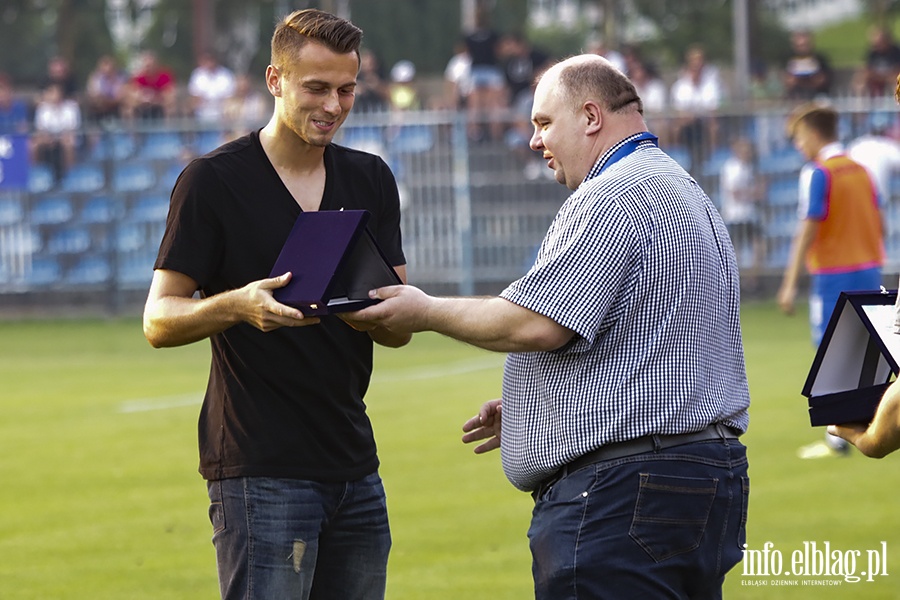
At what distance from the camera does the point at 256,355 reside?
14.7 feet

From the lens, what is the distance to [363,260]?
415 cm

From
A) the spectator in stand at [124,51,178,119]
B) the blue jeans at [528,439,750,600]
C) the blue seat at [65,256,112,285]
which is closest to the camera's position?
the blue jeans at [528,439,750,600]

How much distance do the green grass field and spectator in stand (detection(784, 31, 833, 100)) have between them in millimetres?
8362

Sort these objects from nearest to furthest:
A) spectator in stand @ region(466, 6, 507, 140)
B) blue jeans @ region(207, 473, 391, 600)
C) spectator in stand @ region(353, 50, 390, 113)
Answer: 1. blue jeans @ region(207, 473, 391, 600)
2. spectator in stand @ region(353, 50, 390, 113)
3. spectator in stand @ region(466, 6, 507, 140)

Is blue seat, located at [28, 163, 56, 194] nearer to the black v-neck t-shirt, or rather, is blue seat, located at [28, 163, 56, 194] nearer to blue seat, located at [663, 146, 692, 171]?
blue seat, located at [663, 146, 692, 171]

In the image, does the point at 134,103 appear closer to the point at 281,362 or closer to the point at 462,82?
the point at 462,82

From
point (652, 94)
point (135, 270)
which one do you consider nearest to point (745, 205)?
point (652, 94)

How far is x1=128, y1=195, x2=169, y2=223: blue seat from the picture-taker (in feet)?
74.8

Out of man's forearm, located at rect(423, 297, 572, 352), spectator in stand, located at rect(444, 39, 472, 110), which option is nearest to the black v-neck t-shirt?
man's forearm, located at rect(423, 297, 572, 352)

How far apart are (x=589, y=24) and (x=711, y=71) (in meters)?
40.3

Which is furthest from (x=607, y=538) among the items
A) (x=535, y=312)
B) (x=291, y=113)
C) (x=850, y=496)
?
(x=850, y=496)

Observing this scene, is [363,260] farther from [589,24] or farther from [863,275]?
[589,24]

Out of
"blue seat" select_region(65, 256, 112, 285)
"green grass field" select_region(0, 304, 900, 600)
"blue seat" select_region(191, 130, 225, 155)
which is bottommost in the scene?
"green grass field" select_region(0, 304, 900, 600)

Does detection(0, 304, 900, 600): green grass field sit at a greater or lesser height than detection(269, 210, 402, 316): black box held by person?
lesser
